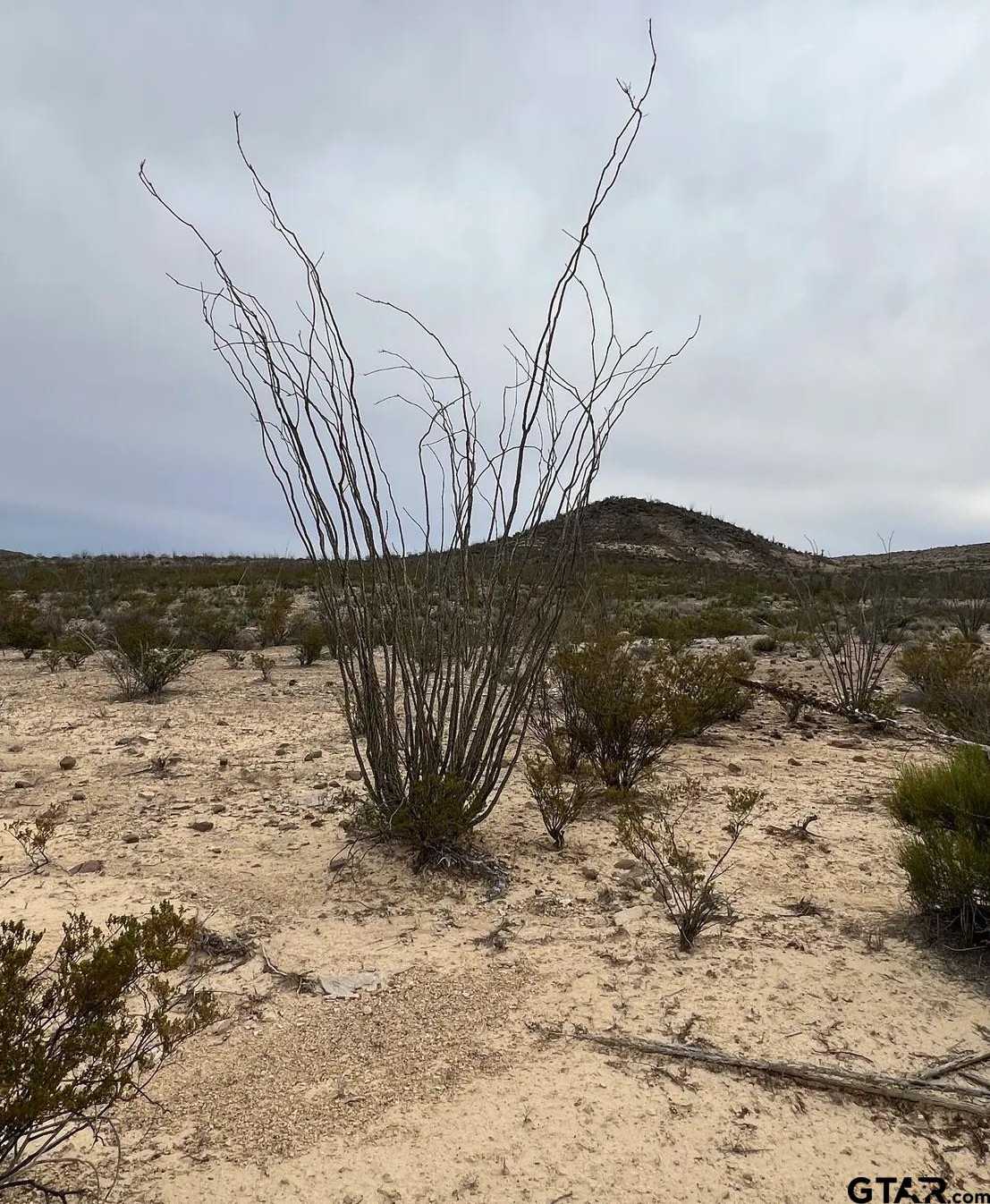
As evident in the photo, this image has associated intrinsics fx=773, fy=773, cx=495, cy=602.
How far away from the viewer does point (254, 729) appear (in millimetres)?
6219

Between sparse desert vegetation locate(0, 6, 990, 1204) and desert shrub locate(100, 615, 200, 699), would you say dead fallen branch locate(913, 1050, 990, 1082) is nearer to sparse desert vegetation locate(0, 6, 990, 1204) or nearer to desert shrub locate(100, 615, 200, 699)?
sparse desert vegetation locate(0, 6, 990, 1204)

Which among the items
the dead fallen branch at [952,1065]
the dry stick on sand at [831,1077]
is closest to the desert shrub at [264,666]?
the dry stick on sand at [831,1077]

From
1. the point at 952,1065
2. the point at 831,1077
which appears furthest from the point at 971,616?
the point at 831,1077

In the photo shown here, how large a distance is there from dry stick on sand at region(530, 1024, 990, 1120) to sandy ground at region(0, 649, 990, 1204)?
0.04m

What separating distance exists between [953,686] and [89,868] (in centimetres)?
628

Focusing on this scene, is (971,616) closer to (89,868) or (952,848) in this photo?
(952,848)

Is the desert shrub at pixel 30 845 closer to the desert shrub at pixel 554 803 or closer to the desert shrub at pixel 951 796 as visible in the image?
the desert shrub at pixel 554 803

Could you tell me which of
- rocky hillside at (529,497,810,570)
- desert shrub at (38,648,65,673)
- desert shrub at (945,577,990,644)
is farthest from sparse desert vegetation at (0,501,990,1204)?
rocky hillside at (529,497,810,570)

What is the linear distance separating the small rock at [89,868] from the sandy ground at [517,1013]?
1.5 inches

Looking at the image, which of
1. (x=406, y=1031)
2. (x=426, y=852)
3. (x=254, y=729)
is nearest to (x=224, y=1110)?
(x=406, y=1031)

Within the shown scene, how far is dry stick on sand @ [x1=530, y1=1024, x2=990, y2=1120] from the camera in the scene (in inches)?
77.5

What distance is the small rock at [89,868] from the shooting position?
3.41 metres

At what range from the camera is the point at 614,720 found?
16.3 feet

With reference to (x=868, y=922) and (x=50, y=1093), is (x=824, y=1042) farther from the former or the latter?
(x=50, y=1093)
